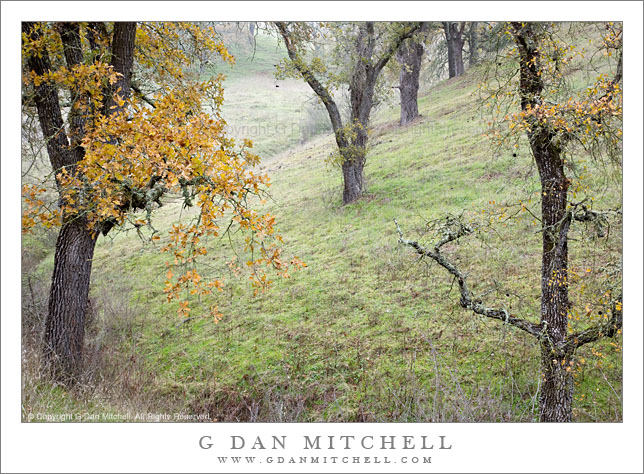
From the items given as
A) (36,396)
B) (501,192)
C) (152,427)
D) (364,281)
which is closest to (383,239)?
(364,281)

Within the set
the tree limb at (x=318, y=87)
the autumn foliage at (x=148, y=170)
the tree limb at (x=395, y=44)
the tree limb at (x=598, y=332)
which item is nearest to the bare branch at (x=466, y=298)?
the tree limb at (x=598, y=332)

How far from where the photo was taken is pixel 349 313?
20.9ft

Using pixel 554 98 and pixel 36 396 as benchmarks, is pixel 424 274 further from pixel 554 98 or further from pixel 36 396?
pixel 36 396

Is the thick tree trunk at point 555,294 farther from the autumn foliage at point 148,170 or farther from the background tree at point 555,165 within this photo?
the autumn foliage at point 148,170

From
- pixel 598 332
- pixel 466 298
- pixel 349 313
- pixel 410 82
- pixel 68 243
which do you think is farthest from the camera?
pixel 410 82

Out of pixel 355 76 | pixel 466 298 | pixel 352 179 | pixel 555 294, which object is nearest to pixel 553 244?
pixel 555 294

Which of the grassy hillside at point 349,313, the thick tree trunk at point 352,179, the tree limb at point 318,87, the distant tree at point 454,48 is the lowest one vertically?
the grassy hillside at point 349,313

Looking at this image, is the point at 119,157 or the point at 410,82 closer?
the point at 119,157

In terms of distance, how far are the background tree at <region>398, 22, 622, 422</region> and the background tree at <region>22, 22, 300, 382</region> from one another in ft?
6.41

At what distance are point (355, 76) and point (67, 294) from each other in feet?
24.8

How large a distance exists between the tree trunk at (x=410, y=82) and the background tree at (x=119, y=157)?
19.8ft

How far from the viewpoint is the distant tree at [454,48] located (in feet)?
27.2

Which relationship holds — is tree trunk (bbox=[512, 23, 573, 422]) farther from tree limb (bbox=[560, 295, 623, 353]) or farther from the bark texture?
the bark texture

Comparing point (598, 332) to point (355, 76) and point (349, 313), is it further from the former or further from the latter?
point (355, 76)
